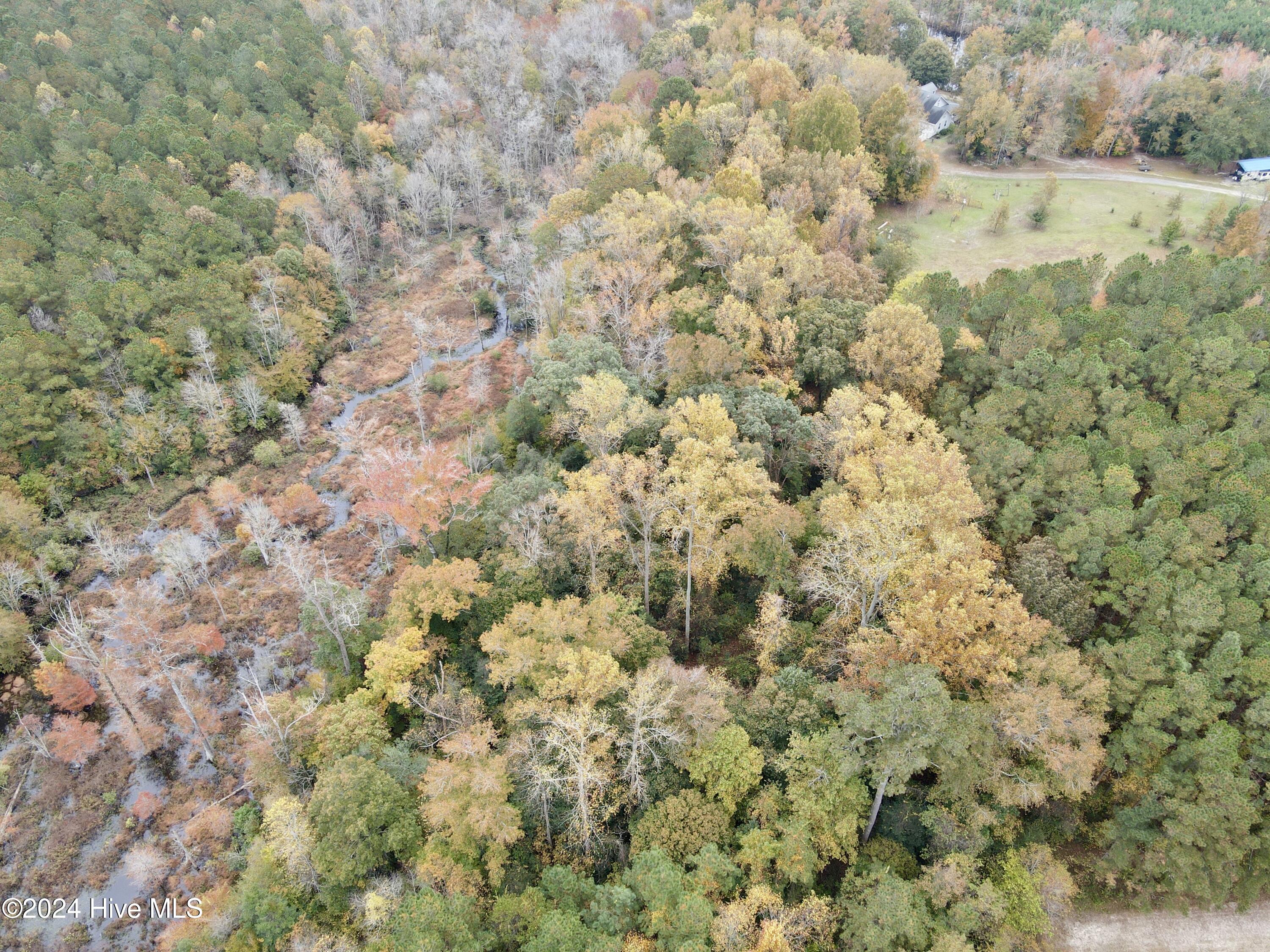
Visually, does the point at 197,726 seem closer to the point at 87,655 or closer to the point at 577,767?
the point at 87,655

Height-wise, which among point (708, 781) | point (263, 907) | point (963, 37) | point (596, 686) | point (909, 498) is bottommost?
point (263, 907)

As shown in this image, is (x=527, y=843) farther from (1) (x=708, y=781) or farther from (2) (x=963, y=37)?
(2) (x=963, y=37)

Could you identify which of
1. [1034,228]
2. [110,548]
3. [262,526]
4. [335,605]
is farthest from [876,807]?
Result: [1034,228]

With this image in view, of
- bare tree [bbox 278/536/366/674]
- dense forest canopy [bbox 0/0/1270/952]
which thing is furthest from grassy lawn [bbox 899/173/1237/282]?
bare tree [bbox 278/536/366/674]

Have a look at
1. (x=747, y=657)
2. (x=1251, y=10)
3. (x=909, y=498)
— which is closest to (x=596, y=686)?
(x=747, y=657)

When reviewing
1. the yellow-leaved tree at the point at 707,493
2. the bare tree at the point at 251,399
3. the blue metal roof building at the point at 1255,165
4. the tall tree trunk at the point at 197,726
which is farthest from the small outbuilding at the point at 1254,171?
the tall tree trunk at the point at 197,726
